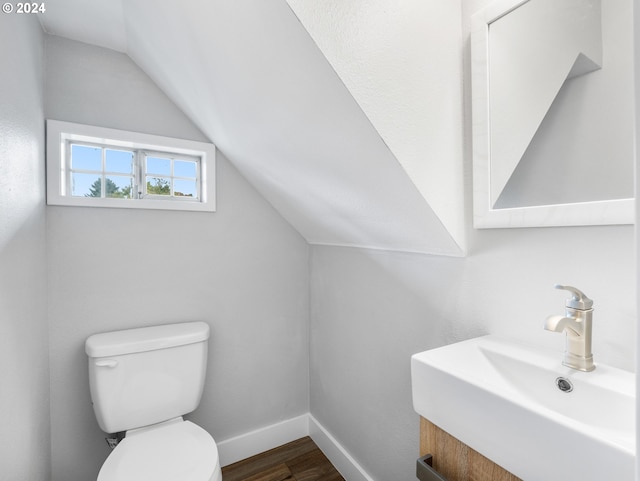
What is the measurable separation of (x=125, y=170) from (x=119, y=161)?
0.05m

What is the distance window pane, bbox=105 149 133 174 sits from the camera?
1.64m

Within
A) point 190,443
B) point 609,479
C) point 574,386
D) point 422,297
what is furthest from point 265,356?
point 609,479

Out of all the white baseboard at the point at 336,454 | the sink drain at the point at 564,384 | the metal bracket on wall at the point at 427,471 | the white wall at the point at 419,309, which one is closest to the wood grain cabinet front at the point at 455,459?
the metal bracket on wall at the point at 427,471

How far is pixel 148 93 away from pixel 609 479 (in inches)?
81.2

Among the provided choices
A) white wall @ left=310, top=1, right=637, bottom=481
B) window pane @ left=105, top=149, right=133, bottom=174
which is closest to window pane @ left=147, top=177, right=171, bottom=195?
window pane @ left=105, top=149, right=133, bottom=174

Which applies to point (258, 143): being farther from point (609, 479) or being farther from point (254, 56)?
point (609, 479)

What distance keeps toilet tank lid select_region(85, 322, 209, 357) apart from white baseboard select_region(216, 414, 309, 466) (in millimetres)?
731

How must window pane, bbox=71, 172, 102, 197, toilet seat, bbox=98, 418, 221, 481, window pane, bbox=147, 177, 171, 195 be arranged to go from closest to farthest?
toilet seat, bbox=98, 418, 221, 481, window pane, bbox=71, 172, 102, 197, window pane, bbox=147, 177, 171, 195

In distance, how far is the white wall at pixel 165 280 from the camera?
145 cm

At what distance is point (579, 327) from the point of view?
0.73 meters

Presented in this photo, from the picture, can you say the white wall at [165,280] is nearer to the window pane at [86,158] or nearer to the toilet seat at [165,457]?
the window pane at [86,158]

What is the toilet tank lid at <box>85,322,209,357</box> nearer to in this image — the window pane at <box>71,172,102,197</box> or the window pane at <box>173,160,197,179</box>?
the window pane at <box>71,172,102,197</box>

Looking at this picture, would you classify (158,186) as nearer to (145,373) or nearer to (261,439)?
(145,373)

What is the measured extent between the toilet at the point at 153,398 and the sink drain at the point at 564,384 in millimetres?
1128
